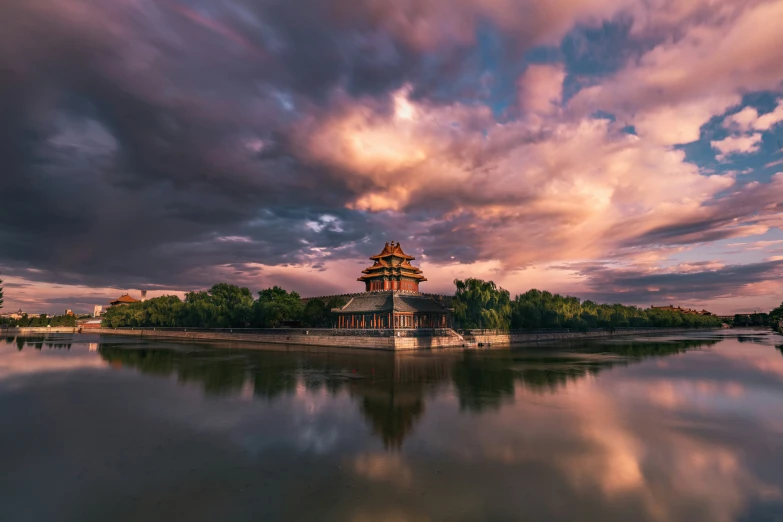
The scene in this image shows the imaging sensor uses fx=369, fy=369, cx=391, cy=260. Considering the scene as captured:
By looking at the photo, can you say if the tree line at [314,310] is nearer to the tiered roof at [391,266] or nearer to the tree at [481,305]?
the tree at [481,305]

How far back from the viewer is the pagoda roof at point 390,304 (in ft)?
180

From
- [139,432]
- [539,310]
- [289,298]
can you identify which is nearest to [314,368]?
[139,432]

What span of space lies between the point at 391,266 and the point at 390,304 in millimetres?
10218

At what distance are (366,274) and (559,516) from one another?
5889cm

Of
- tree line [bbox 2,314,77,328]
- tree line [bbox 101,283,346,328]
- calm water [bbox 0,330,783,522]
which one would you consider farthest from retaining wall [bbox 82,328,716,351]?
tree line [bbox 2,314,77,328]

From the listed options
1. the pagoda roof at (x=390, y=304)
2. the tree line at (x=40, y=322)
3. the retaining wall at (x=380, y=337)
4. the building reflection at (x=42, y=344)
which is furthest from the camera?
the tree line at (x=40, y=322)

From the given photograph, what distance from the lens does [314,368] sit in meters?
31.0

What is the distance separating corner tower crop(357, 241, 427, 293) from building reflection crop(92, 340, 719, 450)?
919 inches

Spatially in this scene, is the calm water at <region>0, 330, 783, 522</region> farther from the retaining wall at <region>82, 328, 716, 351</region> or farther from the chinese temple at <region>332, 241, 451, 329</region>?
the chinese temple at <region>332, 241, 451, 329</region>

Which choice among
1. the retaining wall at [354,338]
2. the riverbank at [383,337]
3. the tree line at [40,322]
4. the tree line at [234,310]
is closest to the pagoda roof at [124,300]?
the tree line at [40,322]

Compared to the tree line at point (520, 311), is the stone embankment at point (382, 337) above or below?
below

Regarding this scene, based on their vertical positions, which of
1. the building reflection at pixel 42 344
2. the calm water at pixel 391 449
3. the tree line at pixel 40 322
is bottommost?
the calm water at pixel 391 449

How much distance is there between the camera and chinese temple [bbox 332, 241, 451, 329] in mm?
54656

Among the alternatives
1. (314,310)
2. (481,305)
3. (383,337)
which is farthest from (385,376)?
(314,310)
